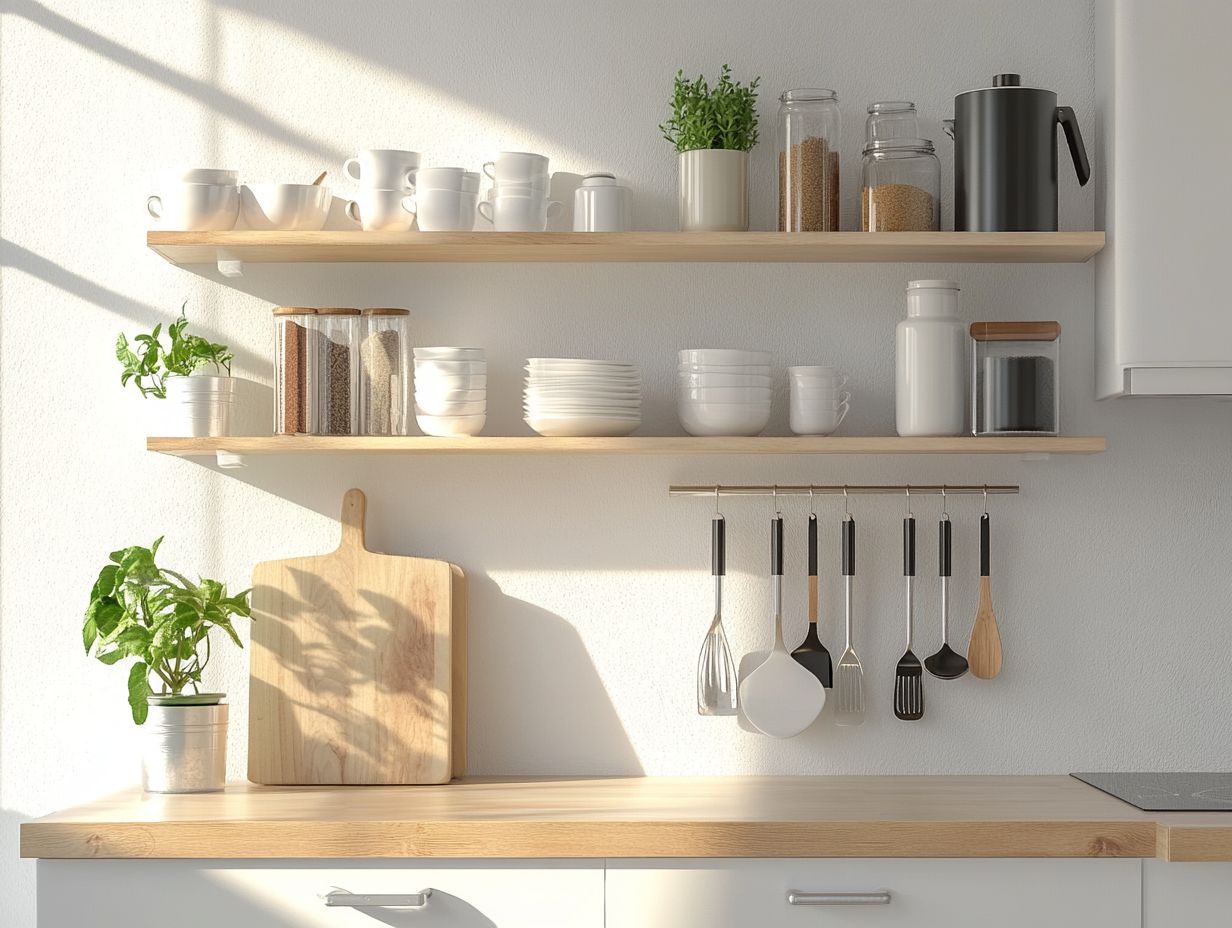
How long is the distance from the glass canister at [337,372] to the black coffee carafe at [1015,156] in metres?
1.11

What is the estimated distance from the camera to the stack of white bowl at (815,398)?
2.24 meters

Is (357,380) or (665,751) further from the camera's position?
(665,751)

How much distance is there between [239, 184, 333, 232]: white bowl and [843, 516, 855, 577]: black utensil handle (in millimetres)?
1102

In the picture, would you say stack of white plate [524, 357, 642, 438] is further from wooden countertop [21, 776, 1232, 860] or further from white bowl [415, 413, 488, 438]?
wooden countertop [21, 776, 1232, 860]

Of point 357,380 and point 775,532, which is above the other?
point 357,380

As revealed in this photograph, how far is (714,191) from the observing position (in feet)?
7.44

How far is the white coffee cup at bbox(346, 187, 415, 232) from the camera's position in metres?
2.24

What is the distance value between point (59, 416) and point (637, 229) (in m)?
1.17

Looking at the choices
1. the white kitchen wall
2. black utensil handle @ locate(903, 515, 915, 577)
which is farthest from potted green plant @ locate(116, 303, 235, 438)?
black utensil handle @ locate(903, 515, 915, 577)

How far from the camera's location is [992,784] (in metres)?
A: 2.27

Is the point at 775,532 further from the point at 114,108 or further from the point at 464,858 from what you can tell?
the point at 114,108

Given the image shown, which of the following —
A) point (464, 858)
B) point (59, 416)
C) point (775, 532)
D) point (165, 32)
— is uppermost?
point (165, 32)

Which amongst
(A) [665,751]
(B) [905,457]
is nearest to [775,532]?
(B) [905,457]

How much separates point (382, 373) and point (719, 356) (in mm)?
594
